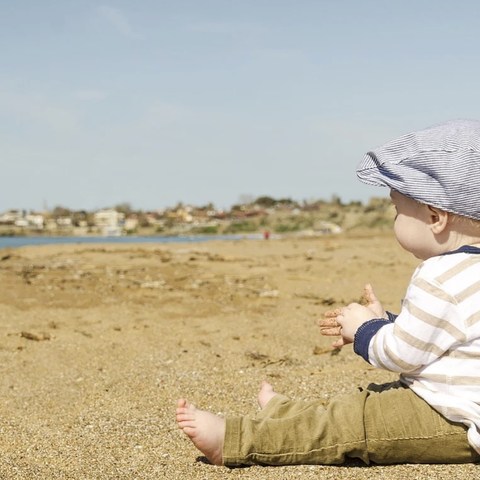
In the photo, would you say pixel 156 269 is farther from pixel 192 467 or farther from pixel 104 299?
pixel 192 467

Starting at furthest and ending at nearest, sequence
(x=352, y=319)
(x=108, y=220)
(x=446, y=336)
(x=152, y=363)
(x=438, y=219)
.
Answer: (x=108, y=220) → (x=152, y=363) → (x=352, y=319) → (x=438, y=219) → (x=446, y=336)

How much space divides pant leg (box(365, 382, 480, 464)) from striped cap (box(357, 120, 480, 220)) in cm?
58

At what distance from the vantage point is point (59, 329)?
421cm

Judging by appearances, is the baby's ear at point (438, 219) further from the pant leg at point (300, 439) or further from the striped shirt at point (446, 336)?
the pant leg at point (300, 439)

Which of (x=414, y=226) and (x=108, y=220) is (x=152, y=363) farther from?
(x=108, y=220)

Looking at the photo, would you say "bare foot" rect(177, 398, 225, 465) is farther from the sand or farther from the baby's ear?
the baby's ear

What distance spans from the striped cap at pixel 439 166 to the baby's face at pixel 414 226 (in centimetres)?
4

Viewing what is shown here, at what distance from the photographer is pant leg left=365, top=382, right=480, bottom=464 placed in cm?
187

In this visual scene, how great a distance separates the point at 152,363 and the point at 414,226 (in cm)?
181

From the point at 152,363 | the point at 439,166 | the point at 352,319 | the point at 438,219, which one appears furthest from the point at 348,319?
the point at 152,363

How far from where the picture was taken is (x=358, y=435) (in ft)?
6.31

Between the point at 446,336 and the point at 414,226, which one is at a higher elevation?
the point at 414,226

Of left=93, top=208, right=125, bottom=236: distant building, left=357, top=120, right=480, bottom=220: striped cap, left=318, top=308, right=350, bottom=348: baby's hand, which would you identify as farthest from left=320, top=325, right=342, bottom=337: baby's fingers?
left=93, top=208, right=125, bottom=236: distant building

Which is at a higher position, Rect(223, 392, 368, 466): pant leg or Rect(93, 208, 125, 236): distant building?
Rect(223, 392, 368, 466): pant leg
